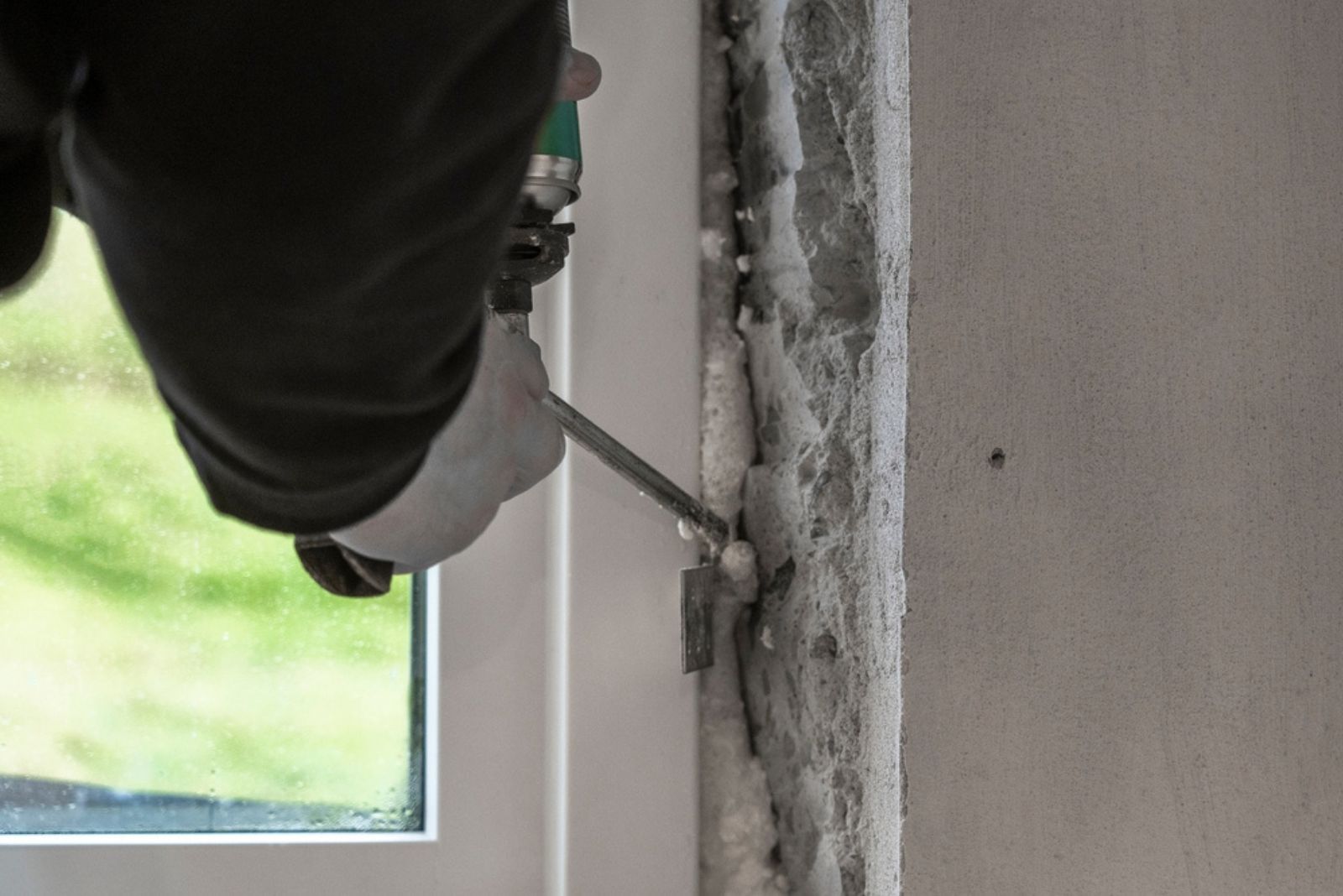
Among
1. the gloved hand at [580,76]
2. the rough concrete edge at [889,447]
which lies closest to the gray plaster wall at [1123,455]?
the rough concrete edge at [889,447]

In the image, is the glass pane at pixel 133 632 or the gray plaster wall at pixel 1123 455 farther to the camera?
the glass pane at pixel 133 632

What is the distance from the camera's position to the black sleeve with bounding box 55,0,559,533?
0.30m

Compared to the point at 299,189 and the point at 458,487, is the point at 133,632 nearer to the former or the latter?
the point at 458,487

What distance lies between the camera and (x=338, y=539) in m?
0.46

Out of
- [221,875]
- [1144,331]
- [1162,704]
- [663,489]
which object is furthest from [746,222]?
[221,875]

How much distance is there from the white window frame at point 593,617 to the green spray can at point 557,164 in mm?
164

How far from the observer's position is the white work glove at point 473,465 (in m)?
0.47

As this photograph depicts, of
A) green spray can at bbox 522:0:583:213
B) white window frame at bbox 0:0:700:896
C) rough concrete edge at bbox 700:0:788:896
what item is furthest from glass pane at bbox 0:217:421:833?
green spray can at bbox 522:0:583:213

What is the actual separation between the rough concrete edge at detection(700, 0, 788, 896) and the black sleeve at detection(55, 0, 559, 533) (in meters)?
0.58

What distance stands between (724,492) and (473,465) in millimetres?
436

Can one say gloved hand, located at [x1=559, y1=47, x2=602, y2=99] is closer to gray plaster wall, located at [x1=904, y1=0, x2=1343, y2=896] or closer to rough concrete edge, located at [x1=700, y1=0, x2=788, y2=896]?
gray plaster wall, located at [x1=904, y1=0, x2=1343, y2=896]

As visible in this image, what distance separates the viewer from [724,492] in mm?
923

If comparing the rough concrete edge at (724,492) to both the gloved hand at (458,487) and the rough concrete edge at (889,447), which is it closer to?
the rough concrete edge at (889,447)

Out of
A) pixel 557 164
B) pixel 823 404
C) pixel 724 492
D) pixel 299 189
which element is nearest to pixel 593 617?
pixel 724 492
